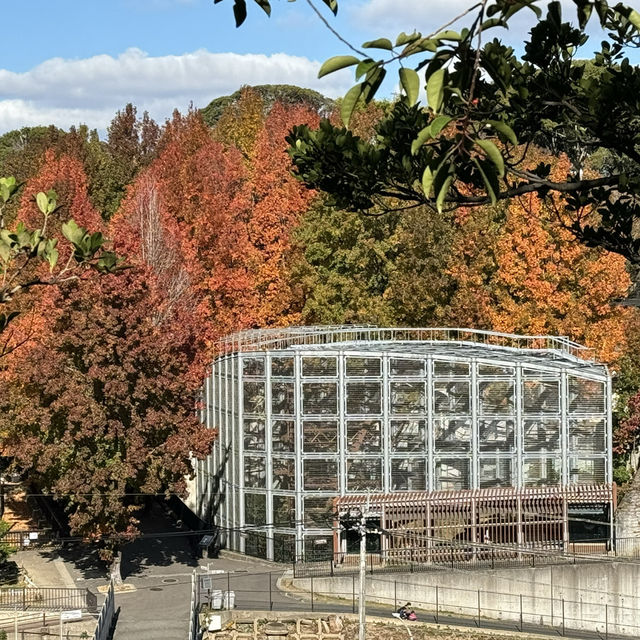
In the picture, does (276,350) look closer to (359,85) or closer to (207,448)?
(207,448)

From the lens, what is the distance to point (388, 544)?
36.8 metres

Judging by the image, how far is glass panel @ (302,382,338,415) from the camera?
37.8m

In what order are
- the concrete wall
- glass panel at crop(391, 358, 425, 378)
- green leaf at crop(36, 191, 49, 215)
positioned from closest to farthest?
green leaf at crop(36, 191, 49, 215) < the concrete wall < glass panel at crop(391, 358, 425, 378)

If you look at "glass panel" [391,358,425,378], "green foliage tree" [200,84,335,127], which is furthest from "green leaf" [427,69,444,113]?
"green foliage tree" [200,84,335,127]

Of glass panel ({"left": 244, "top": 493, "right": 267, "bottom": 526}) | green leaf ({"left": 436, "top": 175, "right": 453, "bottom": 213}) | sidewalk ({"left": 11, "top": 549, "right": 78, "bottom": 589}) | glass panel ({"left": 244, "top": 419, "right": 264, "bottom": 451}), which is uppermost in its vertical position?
green leaf ({"left": 436, "top": 175, "right": 453, "bottom": 213})

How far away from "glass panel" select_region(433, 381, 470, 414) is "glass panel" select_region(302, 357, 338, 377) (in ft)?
11.4

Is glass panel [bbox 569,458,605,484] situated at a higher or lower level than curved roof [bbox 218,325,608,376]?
lower

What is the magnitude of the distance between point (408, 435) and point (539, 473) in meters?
4.67

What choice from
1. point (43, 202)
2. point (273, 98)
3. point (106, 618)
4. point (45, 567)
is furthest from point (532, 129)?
point (273, 98)

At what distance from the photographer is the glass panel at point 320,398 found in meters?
37.8

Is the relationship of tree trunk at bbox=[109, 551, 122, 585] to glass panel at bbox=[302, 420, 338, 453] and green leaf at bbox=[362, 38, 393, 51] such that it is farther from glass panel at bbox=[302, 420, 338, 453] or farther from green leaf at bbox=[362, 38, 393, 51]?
green leaf at bbox=[362, 38, 393, 51]

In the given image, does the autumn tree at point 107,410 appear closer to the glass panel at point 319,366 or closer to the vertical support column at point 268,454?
the vertical support column at point 268,454

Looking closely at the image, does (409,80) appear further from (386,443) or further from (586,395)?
(586,395)

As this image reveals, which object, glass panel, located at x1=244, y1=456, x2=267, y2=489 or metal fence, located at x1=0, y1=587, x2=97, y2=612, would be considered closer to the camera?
metal fence, located at x1=0, y1=587, x2=97, y2=612
